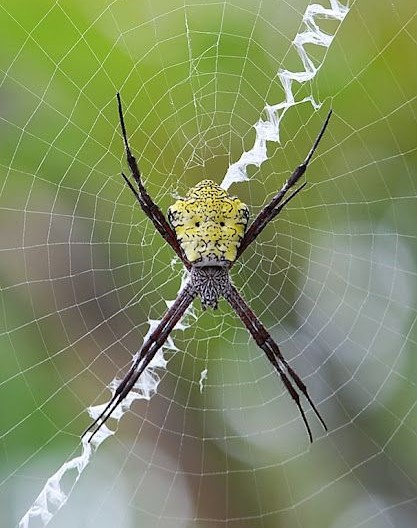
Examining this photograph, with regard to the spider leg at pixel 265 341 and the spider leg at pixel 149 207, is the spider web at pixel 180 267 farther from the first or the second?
the spider leg at pixel 149 207

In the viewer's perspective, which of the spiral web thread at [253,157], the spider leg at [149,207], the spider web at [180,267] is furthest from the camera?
the spiral web thread at [253,157]

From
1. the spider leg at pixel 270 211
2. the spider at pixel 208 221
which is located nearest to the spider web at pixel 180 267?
the spider at pixel 208 221

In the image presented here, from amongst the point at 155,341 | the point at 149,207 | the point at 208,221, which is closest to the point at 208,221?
the point at 208,221

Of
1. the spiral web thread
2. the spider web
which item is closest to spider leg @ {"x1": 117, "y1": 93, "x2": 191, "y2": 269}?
the spider web

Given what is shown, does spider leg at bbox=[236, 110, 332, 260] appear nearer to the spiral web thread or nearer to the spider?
the spider

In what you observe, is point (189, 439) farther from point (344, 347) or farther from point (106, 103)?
point (106, 103)

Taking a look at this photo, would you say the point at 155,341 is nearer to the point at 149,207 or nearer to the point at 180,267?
the point at 180,267
